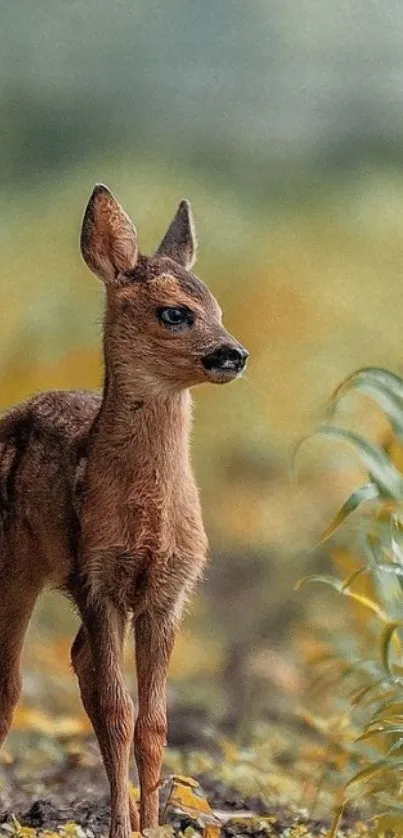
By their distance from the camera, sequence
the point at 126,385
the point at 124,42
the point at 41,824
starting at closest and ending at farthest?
the point at 126,385 → the point at 41,824 → the point at 124,42

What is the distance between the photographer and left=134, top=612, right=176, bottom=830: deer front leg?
7.69ft

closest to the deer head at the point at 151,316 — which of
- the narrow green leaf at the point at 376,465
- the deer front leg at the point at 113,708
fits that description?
the narrow green leaf at the point at 376,465

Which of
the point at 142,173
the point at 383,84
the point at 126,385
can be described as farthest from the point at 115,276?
the point at 383,84

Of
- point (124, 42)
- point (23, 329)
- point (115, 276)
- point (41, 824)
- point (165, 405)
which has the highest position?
point (124, 42)

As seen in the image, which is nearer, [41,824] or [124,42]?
[41,824]

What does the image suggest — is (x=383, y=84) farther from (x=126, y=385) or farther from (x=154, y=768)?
(x=154, y=768)

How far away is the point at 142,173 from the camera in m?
2.95

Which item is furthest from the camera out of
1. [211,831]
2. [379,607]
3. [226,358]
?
[379,607]

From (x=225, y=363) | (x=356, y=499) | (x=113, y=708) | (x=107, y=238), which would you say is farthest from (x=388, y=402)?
(x=113, y=708)

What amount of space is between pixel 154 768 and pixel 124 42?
1.34 m

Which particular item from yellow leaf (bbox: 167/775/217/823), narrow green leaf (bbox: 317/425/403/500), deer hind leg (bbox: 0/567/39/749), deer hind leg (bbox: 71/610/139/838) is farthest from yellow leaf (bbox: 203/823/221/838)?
narrow green leaf (bbox: 317/425/403/500)

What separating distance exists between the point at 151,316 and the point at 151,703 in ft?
1.86

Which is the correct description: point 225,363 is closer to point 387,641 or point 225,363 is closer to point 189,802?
point 387,641

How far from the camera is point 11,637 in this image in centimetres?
252
